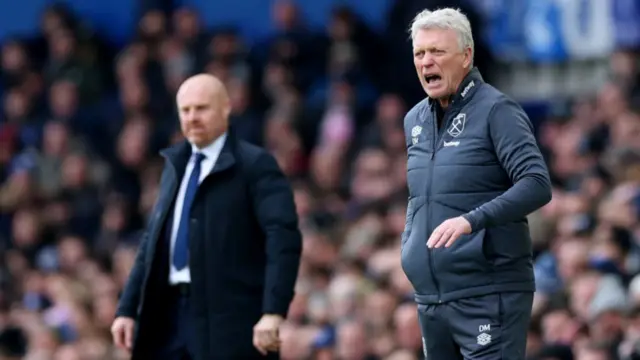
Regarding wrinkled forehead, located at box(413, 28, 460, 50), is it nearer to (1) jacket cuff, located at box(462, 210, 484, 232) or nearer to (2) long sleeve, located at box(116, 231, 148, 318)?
(1) jacket cuff, located at box(462, 210, 484, 232)

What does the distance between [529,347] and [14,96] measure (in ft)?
29.5

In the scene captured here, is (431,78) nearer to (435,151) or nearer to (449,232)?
(435,151)

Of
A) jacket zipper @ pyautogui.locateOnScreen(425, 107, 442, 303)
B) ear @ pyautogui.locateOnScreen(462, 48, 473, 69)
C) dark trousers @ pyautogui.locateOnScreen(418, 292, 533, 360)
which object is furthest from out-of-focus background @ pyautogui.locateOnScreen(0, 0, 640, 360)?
ear @ pyautogui.locateOnScreen(462, 48, 473, 69)

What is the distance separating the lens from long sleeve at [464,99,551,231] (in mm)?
6625

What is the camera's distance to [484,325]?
681 cm

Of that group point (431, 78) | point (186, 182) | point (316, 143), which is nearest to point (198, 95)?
point (186, 182)

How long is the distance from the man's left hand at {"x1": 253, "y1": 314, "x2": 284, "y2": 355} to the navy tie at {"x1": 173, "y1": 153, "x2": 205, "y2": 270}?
0.51 meters

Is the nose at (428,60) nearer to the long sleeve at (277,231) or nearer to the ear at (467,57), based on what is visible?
the ear at (467,57)

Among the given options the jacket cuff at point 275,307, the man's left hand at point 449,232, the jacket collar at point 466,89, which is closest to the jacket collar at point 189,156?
the jacket cuff at point 275,307

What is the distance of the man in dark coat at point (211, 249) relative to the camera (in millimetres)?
8453

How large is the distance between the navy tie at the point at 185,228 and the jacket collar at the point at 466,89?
1.97 meters

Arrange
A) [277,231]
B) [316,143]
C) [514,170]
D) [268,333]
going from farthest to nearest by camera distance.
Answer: [316,143] < [277,231] < [268,333] < [514,170]

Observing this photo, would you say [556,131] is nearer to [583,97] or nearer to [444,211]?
[583,97]

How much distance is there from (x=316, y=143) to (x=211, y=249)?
7165mm
